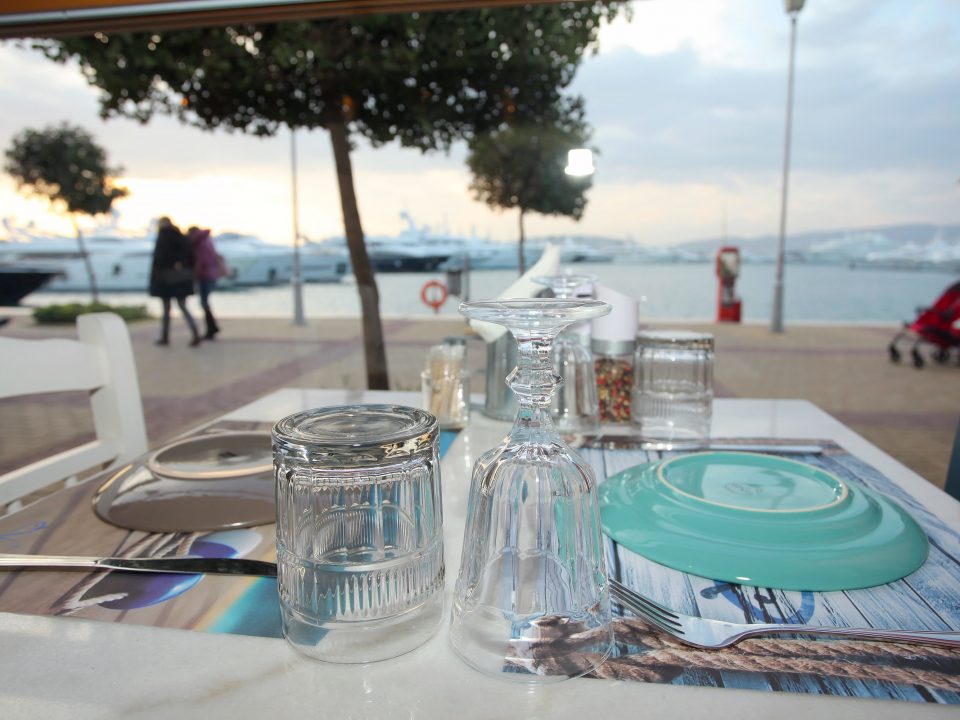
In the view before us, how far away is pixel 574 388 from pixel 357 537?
0.55 meters

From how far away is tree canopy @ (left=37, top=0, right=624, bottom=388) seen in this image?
2895mm

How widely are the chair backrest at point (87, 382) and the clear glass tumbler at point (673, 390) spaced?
82 cm

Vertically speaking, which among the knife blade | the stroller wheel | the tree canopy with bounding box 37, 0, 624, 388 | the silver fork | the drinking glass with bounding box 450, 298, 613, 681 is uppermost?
the tree canopy with bounding box 37, 0, 624, 388

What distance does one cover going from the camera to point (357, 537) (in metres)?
0.45

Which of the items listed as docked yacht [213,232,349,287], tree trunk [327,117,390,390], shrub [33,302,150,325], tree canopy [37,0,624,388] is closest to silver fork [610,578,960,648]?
tree canopy [37,0,624,388]

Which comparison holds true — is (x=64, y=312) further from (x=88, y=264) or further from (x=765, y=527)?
(x=765, y=527)

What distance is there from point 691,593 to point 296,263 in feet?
21.4

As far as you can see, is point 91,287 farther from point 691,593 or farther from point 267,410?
point 691,593

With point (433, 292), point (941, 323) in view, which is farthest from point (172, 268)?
point (941, 323)

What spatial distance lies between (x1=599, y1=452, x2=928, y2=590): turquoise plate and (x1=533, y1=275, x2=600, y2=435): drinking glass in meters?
0.22

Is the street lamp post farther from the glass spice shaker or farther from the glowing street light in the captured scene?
the glass spice shaker

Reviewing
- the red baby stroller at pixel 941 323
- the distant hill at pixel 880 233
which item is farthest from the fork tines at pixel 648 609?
the red baby stroller at pixel 941 323

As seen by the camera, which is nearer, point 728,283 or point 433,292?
point 433,292

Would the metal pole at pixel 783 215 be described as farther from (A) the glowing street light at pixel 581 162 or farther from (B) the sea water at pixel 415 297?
(A) the glowing street light at pixel 581 162
